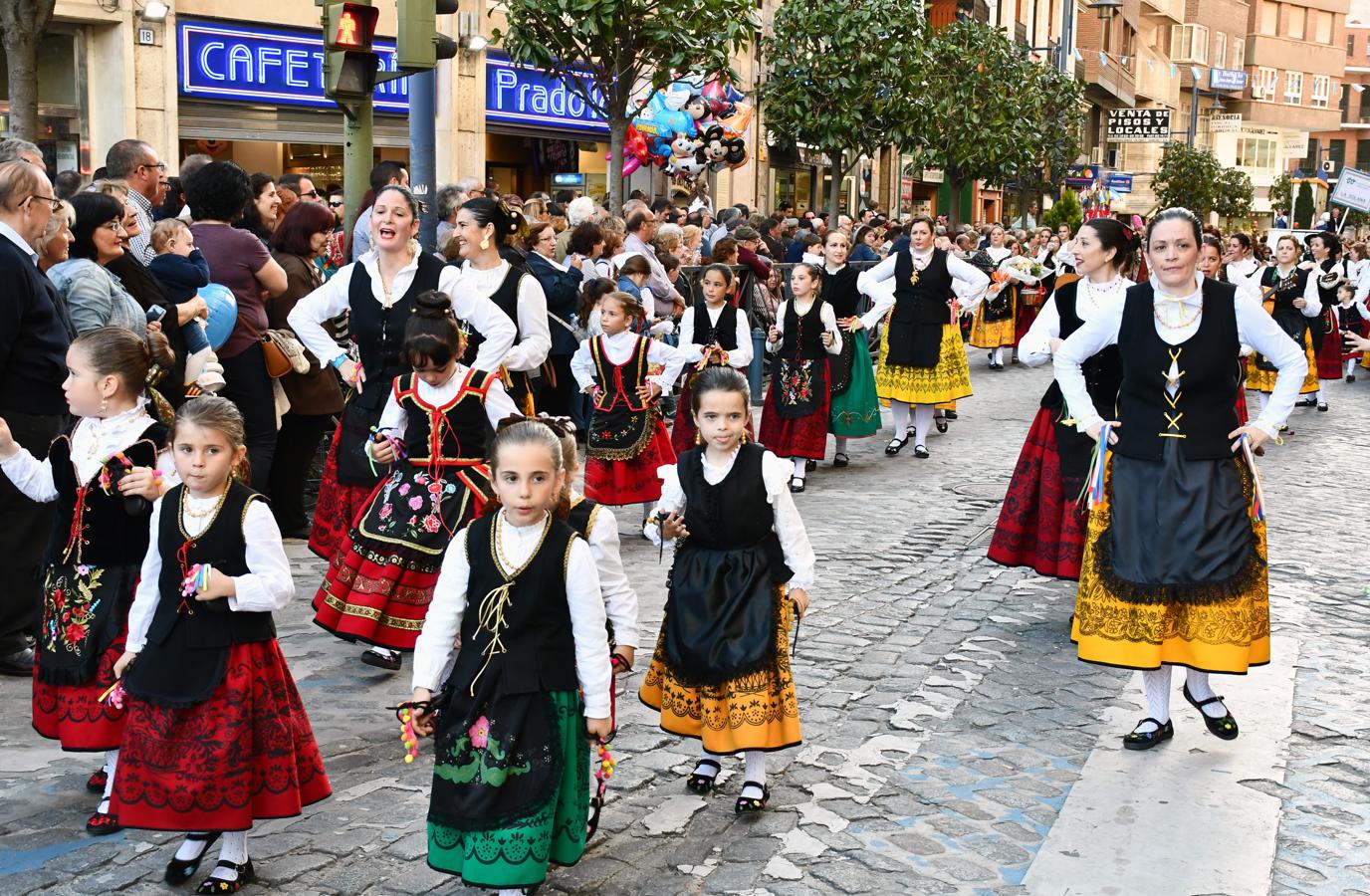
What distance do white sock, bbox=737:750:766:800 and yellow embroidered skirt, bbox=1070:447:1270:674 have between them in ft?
4.73

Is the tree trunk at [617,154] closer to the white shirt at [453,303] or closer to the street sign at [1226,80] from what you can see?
the white shirt at [453,303]

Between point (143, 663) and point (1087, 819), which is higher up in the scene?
point (143, 663)

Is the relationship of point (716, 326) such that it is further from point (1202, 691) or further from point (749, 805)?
point (749, 805)

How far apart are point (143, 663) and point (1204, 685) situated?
380 cm

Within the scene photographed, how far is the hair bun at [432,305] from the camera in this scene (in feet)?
21.2

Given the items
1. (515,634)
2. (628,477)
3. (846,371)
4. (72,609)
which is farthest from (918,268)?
(515,634)

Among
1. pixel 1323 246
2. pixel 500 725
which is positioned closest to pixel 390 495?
pixel 500 725

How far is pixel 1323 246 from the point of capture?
58.8 ft

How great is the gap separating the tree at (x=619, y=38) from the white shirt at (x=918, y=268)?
12.1 feet

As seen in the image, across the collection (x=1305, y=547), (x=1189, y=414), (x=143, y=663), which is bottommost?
(x=1305, y=547)

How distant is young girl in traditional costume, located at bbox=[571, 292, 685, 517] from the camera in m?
9.62

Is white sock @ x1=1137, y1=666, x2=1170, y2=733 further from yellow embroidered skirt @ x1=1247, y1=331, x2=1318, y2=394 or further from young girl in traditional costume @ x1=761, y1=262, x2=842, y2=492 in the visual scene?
yellow embroidered skirt @ x1=1247, y1=331, x2=1318, y2=394

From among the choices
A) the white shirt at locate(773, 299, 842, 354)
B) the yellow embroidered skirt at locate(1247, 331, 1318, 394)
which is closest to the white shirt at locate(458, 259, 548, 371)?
the white shirt at locate(773, 299, 842, 354)

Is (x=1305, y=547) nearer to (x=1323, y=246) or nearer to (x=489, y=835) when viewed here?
(x=489, y=835)
